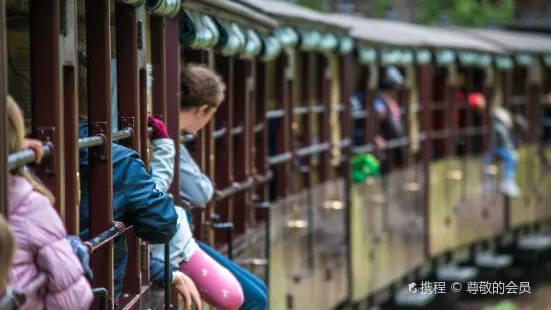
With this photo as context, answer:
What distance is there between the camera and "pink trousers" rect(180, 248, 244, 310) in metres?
6.11

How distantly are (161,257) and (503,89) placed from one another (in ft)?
42.4

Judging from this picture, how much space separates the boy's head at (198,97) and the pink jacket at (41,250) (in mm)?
2634

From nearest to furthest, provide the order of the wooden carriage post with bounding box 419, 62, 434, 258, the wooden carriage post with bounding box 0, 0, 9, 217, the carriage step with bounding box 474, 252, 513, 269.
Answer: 1. the wooden carriage post with bounding box 0, 0, 9, 217
2. the wooden carriage post with bounding box 419, 62, 434, 258
3. the carriage step with bounding box 474, 252, 513, 269

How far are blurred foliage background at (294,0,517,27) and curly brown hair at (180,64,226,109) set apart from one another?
34192 millimetres

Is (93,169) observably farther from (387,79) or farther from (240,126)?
(387,79)

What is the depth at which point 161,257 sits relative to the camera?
593 cm

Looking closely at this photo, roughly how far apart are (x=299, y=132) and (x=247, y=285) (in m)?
4.58

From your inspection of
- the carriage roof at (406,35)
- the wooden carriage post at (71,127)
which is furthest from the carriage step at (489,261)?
the wooden carriage post at (71,127)

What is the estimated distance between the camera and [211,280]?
611 centimetres

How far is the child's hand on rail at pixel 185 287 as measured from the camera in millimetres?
5613

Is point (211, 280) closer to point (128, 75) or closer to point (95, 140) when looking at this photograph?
point (128, 75)

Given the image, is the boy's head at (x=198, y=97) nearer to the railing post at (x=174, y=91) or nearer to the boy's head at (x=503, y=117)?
the railing post at (x=174, y=91)

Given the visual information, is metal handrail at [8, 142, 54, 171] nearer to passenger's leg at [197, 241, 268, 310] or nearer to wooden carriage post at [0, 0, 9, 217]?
wooden carriage post at [0, 0, 9, 217]

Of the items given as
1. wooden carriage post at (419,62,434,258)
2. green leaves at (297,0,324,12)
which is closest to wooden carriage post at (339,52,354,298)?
wooden carriage post at (419,62,434,258)
